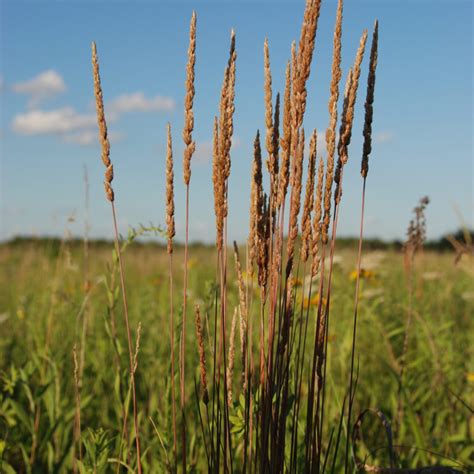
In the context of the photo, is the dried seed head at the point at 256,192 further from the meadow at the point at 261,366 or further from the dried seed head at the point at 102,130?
the dried seed head at the point at 102,130

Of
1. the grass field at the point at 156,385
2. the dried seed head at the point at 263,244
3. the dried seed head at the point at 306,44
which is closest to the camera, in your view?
the dried seed head at the point at 306,44

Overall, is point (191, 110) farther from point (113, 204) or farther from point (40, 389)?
point (40, 389)

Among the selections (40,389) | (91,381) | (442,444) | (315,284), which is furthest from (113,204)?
(315,284)

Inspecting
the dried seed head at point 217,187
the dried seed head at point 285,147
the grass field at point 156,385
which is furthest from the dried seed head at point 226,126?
the grass field at point 156,385

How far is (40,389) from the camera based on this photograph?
216 cm

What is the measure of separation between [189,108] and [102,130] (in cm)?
18

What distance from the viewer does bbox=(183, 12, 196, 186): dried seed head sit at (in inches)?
47.2

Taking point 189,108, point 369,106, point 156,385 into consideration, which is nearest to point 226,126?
point 189,108

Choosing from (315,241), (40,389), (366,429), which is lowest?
(366,429)

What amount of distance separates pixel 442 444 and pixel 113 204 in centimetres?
179

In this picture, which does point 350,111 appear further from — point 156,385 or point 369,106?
point 156,385

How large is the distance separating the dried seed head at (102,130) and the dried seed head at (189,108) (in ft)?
0.51

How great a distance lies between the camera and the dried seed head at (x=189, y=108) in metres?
1.20

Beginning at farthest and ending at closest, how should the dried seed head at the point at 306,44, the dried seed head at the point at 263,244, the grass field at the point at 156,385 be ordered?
the grass field at the point at 156,385 → the dried seed head at the point at 263,244 → the dried seed head at the point at 306,44
